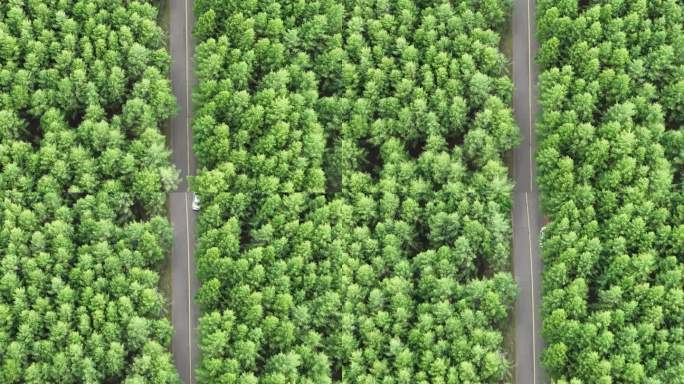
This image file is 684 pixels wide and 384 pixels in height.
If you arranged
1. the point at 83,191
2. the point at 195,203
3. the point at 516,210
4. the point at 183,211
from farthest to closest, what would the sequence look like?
the point at 183,211, the point at 516,210, the point at 195,203, the point at 83,191

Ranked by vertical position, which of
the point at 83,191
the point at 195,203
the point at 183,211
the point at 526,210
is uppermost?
the point at 83,191

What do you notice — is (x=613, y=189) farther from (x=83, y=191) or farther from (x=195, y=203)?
(x=83, y=191)

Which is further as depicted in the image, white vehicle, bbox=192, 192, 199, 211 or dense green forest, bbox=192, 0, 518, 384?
white vehicle, bbox=192, 192, 199, 211

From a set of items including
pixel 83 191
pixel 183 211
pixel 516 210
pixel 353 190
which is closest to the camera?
pixel 353 190

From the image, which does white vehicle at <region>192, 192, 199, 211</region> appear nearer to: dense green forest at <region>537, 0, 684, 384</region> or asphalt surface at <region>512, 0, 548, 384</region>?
asphalt surface at <region>512, 0, 548, 384</region>

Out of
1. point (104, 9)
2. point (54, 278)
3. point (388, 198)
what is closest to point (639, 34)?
point (388, 198)

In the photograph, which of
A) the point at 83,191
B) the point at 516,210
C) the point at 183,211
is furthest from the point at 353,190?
the point at 83,191

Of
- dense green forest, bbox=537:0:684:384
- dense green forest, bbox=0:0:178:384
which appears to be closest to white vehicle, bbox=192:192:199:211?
dense green forest, bbox=0:0:178:384

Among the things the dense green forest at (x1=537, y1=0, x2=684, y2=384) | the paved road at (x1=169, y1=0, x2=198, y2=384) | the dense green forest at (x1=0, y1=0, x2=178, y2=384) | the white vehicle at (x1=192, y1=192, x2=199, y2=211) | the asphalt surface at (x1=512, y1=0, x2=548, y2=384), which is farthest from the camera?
the white vehicle at (x1=192, y1=192, x2=199, y2=211)
